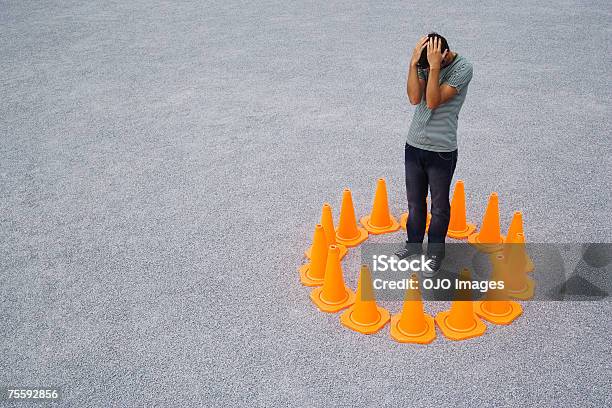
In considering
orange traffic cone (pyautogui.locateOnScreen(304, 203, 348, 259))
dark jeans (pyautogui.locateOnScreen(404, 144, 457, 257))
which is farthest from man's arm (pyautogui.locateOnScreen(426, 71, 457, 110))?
orange traffic cone (pyautogui.locateOnScreen(304, 203, 348, 259))

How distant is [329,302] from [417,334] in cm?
71

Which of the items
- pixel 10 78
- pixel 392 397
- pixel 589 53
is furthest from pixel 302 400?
pixel 589 53

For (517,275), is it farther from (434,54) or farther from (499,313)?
(434,54)

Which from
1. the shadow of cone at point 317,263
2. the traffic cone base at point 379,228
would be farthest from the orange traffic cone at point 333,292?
the traffic cone base at point 379,228

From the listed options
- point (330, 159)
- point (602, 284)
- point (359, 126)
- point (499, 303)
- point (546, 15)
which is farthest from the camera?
point (546, 15)

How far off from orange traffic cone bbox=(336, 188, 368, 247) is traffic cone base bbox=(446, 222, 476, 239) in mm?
783

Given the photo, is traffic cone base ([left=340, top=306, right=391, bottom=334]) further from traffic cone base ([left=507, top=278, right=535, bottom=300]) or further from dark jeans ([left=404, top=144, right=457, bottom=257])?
traffic cone base ([left=507, top=278, right=535, bottom=300])

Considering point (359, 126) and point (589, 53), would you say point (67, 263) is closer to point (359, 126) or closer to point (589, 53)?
point (359, 126)

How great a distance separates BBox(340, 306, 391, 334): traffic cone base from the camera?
12.3 ft

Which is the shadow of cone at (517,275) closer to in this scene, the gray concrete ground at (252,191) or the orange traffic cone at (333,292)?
the gray concrete ground at (252,191)

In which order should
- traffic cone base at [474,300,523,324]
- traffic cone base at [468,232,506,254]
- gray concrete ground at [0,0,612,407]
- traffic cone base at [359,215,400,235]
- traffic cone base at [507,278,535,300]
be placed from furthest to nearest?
traffic cone base at [359,215,400,235]
traffic cone base at [468,232,506,254]
traffic cone base at [507,278,535,300]
traffic cone base at [474,300,523,324]
gray concrete ground at [0,0,612,407]

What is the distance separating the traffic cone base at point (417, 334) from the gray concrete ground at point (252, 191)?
79 mm

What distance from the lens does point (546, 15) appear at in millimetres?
11531

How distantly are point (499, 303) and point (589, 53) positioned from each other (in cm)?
736
